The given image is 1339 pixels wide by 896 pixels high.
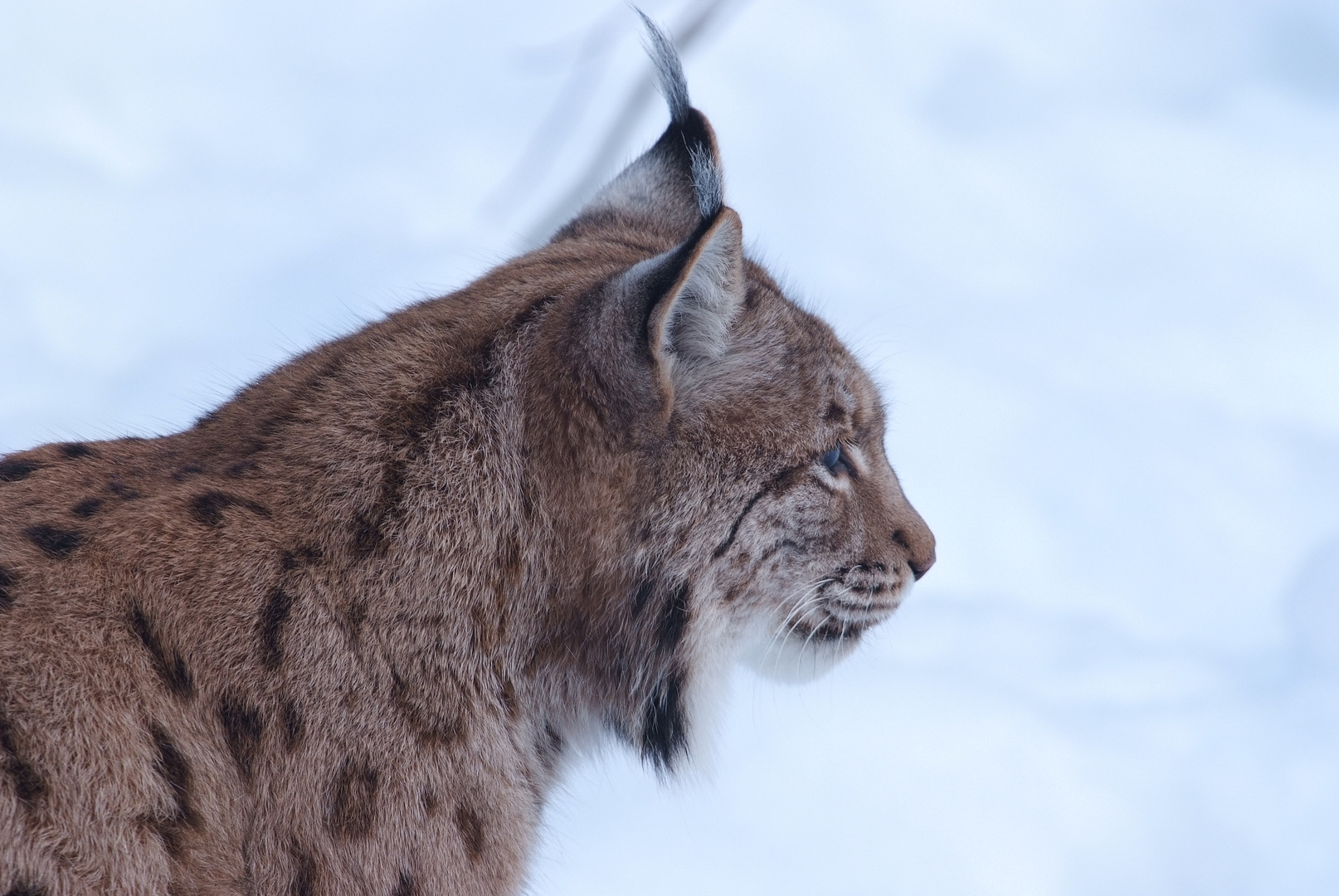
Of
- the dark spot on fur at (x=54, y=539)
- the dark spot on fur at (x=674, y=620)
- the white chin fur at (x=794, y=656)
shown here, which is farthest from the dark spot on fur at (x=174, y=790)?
the white chin fur at (x=794, y=656)

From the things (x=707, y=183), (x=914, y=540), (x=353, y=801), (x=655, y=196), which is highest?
(x=655, y=196)

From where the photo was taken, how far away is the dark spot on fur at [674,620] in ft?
8.71

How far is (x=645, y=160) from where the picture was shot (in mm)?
3391

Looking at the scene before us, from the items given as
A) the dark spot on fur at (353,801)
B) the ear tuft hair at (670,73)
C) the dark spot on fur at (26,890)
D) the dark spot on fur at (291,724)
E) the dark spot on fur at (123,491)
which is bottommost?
the dark spot on fur at (26,890)

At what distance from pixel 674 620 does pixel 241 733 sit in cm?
89

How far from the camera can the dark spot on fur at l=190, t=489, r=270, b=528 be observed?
2.27 meters

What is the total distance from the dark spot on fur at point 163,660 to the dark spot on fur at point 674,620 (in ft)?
3.05

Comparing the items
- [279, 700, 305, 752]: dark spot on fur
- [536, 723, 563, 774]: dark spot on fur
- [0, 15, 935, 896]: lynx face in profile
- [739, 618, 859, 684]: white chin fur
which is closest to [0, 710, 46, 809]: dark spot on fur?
[0, 15, 935, 896]: lynx face in profile

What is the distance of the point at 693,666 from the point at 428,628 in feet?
2.11

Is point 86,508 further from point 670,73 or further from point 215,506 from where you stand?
point 670,73

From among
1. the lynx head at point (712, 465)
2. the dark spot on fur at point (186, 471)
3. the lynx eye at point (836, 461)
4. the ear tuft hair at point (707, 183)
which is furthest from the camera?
the lynx eye at point (836, 461)

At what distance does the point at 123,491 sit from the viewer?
2.30 metres

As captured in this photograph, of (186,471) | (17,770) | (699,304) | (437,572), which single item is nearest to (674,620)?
(437,572)

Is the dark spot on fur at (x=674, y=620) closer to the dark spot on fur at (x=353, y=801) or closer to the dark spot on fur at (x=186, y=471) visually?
the dark spot on fur at (x=353, y=801)
